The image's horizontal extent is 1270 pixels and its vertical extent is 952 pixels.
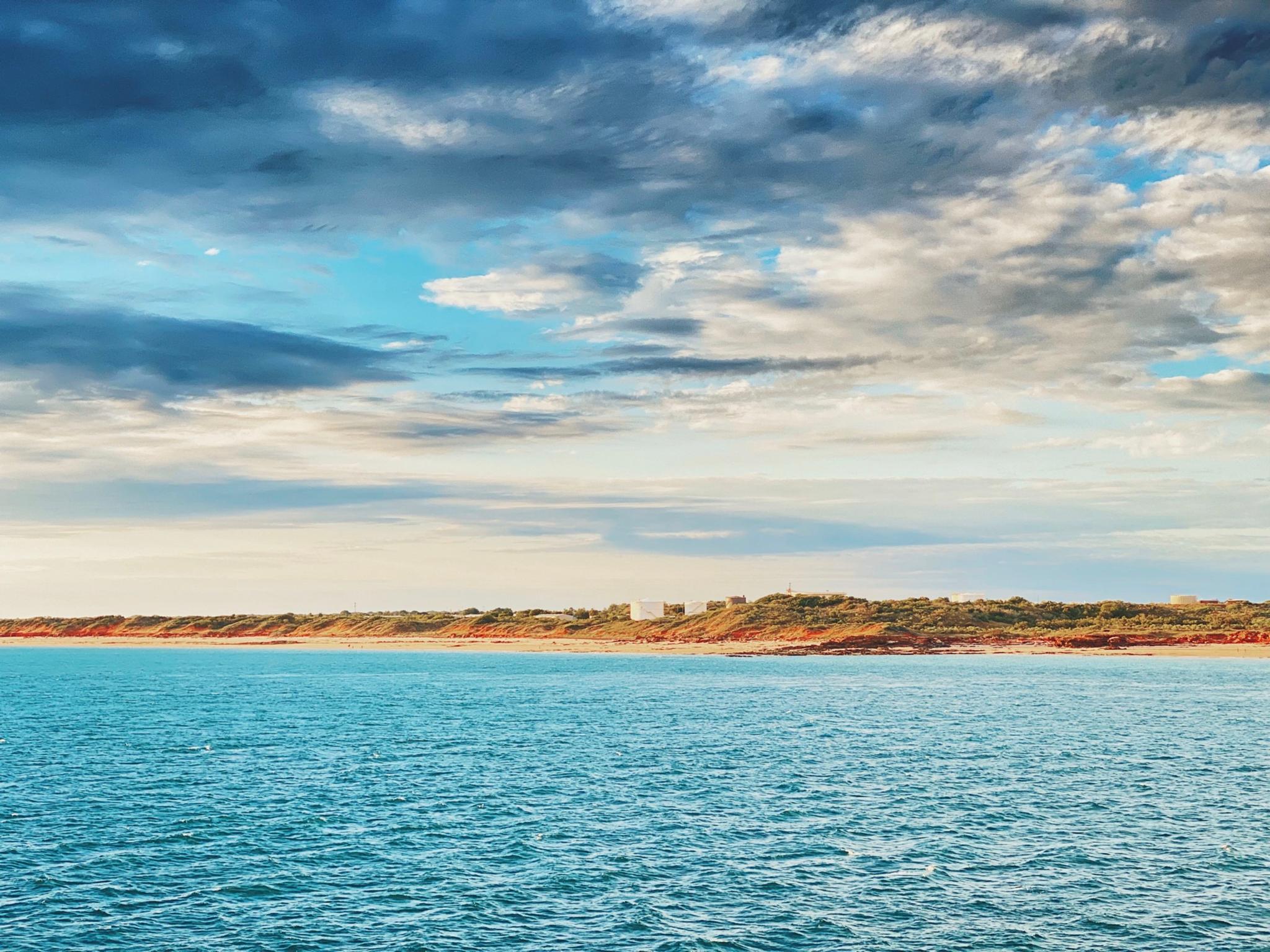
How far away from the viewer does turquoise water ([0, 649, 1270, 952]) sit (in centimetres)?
3588

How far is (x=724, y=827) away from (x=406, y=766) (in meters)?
28.7

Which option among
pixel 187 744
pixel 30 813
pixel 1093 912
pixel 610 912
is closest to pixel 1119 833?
pixel 1093 912

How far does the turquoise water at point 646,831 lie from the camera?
35875 millimetres

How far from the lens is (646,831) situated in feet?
164

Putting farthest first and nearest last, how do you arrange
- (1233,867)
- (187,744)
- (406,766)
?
(187,744)
(406,766)
(1233,867)

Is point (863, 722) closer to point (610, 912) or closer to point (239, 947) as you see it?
point (610, 912)

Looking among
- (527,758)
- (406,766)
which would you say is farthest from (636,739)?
(406,766)

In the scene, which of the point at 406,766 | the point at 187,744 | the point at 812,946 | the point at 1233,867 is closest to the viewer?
the point at 812,946

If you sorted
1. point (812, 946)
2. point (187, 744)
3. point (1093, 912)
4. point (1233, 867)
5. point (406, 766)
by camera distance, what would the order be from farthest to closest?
point (187, 744) → point (406, 766) → point (1233, 867) → point (1093, 912) → point (812, 946)

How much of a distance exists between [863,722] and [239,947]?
225ft

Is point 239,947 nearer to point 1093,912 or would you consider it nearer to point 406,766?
point 1093,912

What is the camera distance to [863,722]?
93812mm

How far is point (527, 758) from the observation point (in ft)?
246

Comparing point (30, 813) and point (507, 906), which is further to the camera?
point (30, 813)
